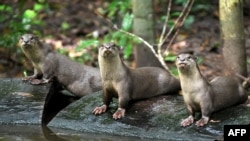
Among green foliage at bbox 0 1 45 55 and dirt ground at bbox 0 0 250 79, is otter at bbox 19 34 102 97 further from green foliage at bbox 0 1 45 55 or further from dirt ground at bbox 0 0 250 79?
dirt ground at bbox 0 0 250 79

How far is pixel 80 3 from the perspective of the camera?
13586mm

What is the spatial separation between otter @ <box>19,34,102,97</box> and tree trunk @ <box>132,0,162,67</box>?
0.91 meters

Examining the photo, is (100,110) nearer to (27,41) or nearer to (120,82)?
(120,82)

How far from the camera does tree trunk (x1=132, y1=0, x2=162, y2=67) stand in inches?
313

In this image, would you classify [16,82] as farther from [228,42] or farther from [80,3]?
[80,3]

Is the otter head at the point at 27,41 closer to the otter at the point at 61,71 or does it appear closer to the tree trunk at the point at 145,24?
the otter at the point at 61,71

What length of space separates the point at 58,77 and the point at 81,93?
14.0 inches

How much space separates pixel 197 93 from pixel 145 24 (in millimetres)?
2469

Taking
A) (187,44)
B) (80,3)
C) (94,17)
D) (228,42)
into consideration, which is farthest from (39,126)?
(80,3)

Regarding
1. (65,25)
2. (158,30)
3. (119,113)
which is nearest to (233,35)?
(119,113)

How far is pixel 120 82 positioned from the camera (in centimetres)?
630

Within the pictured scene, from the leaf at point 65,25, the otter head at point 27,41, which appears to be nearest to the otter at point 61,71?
the otter head at point 27,41

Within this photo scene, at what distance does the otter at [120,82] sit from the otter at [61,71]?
36.6 inches

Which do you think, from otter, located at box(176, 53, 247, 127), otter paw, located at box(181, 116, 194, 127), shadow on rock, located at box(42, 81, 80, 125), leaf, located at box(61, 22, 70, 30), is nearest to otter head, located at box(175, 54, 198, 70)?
otter, located at box(176, 53, 247, 127)
